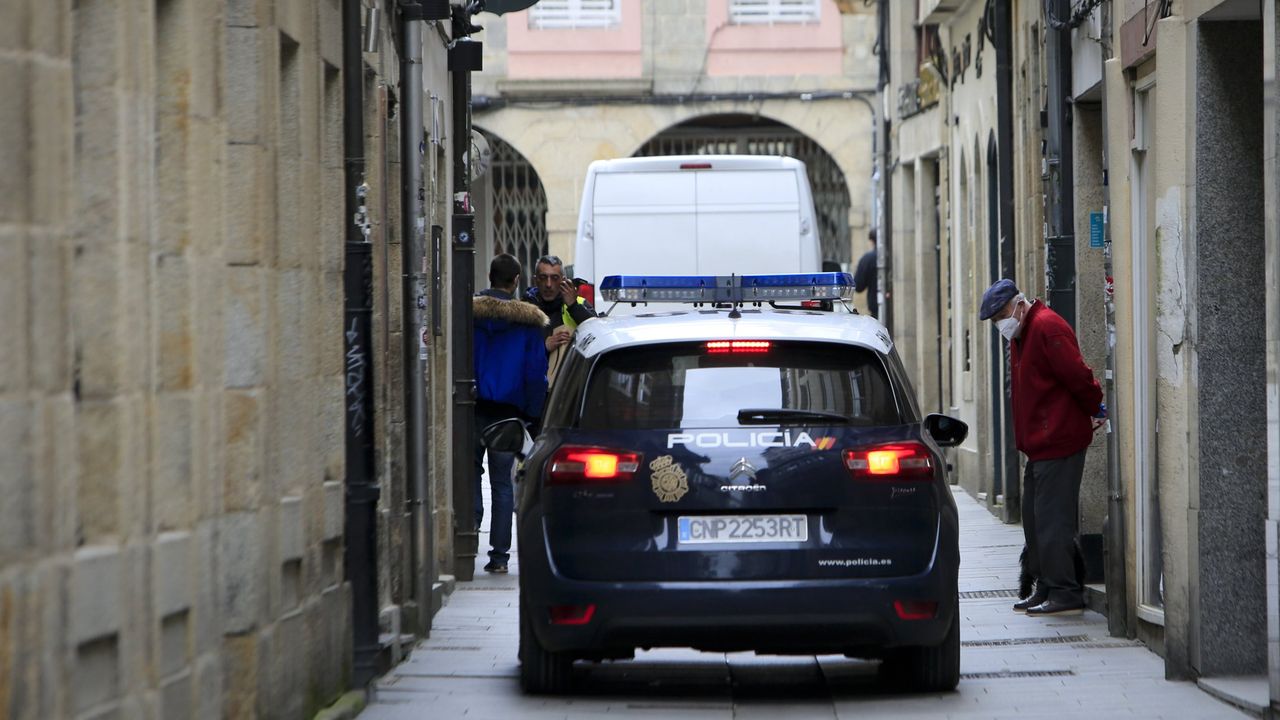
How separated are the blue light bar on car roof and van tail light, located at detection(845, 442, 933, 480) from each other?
230cm

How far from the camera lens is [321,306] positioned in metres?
8.80

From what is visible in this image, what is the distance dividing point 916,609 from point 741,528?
768 millimetres

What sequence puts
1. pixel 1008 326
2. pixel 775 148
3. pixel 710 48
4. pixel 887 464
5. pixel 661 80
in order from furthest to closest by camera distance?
pixel 775 148 → pixel 661 80 → pixel 710 48 → pixel 1008 326 → pixel 887 464

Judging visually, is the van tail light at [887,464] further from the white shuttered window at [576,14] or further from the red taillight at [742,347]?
the white shuttered window at [576,14]

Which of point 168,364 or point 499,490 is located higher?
point 168,364

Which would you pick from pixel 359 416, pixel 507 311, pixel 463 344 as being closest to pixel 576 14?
pixel 507 311

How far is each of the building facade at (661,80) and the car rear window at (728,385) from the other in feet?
81.6

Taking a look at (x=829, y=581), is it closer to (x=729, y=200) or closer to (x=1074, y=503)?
(x=1074, y=503)

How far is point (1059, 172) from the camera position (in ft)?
44.0

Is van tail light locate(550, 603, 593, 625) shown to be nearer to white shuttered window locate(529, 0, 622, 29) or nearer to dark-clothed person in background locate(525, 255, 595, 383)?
dark-clothed person in background locate(525, 255, 595, 383)

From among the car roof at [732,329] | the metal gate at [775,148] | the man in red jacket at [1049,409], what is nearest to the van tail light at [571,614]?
the car roof at [732,329]

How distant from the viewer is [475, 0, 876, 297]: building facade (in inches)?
1352

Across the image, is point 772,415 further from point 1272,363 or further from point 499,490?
point 499,490

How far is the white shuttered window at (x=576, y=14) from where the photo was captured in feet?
113
